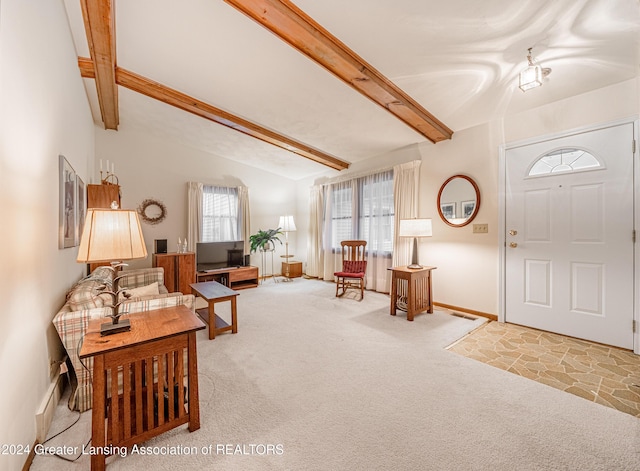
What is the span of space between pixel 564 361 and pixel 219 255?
523cm

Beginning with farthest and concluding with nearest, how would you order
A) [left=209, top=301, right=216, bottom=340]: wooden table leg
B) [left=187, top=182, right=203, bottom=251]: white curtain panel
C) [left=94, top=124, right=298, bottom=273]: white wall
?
1. [left=187, top=182, right=203, bottom=251]: white curtain panel
2. [left=94, top=124, right=298, bottom=273]: white wall
3. [left=209, top=301, right=216, bottom=340]: wooden table leg

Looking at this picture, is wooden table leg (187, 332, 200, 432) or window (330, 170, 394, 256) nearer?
wooden table leg (187, 332, 200, 432)

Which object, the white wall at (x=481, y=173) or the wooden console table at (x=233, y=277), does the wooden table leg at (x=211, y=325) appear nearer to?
the wooden console table at (x=233, y=277)

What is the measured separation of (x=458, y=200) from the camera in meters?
3.68

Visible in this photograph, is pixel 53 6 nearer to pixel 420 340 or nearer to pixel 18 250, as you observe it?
pixel 18 250

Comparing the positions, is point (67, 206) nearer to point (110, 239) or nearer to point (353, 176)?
point (110, 239)

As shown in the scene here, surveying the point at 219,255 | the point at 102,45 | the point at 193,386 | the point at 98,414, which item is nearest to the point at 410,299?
the point at 193,386

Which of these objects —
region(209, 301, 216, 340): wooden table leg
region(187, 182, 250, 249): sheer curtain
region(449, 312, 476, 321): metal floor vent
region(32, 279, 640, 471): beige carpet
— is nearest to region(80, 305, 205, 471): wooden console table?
region(32, 279, 640, 471): beige carpet

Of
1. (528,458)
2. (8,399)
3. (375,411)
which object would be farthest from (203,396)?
(528,458)

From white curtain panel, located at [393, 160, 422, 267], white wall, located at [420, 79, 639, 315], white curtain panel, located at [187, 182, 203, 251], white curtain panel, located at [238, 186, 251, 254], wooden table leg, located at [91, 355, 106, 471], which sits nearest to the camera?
wooden table leg, located at [91, 355, 106, 471]

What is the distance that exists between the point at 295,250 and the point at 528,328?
16.6ft

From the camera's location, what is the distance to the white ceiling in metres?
1.89

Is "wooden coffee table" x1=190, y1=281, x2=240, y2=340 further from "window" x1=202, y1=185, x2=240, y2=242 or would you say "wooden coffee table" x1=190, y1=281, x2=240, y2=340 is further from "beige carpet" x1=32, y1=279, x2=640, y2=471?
"window" x1=202, y1=185, x2=240, y2=242

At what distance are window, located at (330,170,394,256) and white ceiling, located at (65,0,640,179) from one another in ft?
3.56
